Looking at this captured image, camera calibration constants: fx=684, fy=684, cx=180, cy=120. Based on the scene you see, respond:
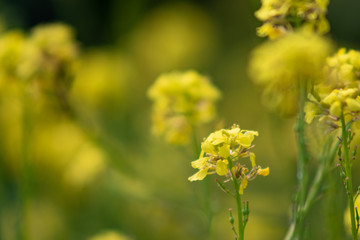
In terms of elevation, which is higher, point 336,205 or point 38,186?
point 38,186

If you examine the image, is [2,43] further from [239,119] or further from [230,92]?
[230,92]

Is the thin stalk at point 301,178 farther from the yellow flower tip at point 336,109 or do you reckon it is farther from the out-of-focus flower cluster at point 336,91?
the yellow flower tip at point 336,109

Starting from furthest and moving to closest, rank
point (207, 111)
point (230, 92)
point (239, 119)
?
point (230, 92) → point (239, 119) → point (207, 111)

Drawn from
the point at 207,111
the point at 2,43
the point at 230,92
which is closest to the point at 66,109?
the point at 2,43

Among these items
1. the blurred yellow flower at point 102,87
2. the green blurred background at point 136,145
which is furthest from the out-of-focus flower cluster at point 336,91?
the blurred yellow flower at point 102,87

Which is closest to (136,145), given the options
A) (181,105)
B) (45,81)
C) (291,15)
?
(45,81)

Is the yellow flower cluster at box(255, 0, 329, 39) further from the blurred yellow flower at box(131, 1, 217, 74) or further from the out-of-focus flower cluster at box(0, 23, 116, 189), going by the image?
the blurred yellow flower at box(131, 1, 217, 74)

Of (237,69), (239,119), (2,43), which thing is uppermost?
(237,69)
